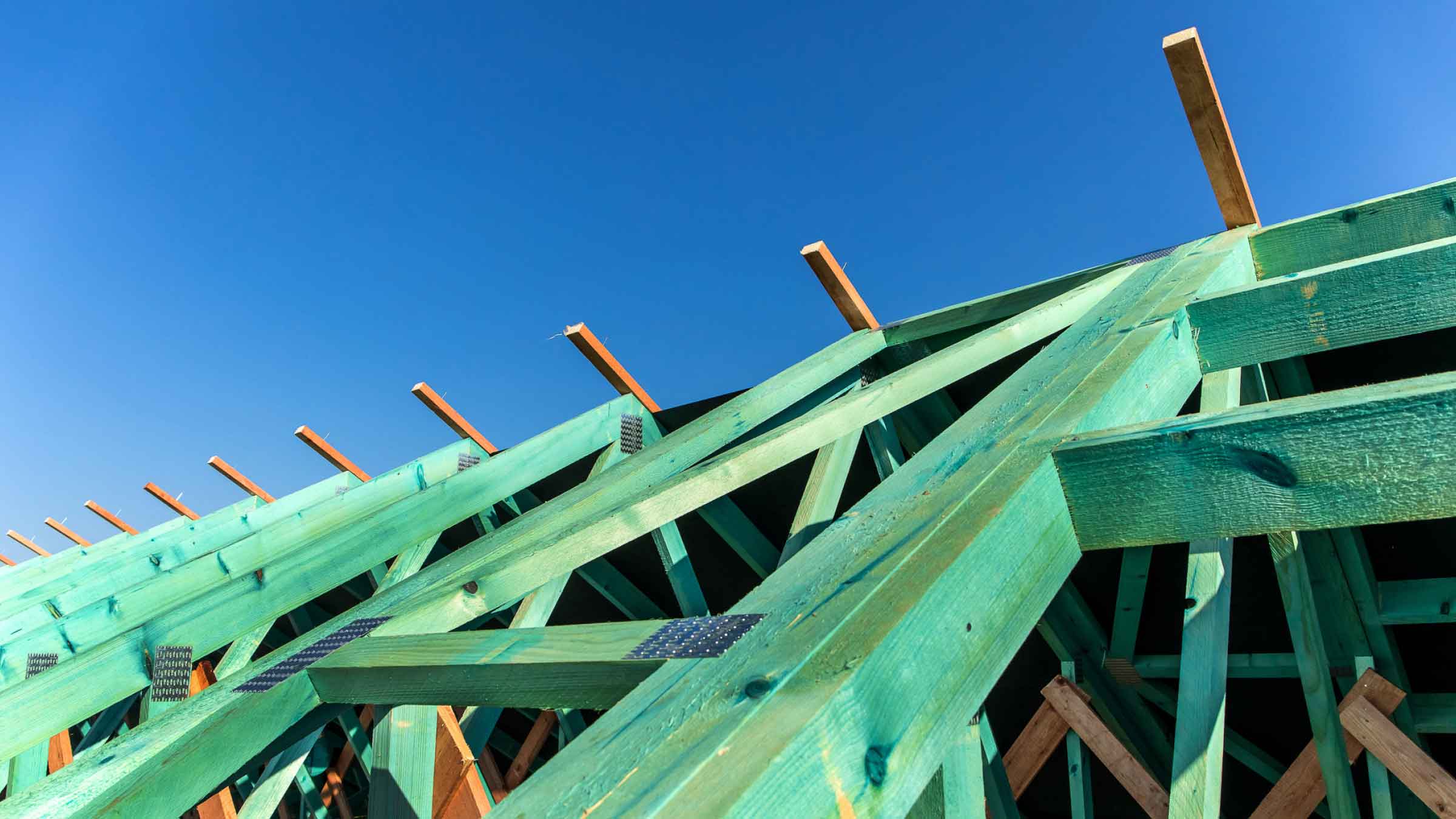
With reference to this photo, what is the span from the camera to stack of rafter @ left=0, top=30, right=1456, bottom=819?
73 centimetres

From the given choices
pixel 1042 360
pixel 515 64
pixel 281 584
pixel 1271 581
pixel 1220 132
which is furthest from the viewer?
pixel 515 64

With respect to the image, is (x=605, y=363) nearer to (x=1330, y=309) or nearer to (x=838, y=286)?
(x=838, y=286)

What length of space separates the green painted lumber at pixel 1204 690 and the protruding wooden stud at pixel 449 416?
337 centimetres

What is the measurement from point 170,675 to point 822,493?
179 cm

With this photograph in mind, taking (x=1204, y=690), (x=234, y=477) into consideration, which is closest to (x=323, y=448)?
(x=234, y=477)

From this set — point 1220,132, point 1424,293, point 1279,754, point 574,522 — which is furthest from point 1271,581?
point 574,522

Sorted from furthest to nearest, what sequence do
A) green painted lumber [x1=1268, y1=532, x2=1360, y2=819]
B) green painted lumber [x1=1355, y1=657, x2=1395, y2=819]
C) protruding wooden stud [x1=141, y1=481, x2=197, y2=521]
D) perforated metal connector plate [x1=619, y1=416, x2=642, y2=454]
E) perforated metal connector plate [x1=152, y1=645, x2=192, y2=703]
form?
protruding wooden stud [x1=141, y1=481, x2=197, y2=521] → perforated metal connector plate [x1=619, y1=416, x2=642, y2=454] → green painted lumber [x1=1355, y1=657, x2=1395, y2=819] → green painted lumber [x1=1268, y1=532, x2=1360, y2=819] → perforated metal connector plate [x1=152, y1=645, x2=192, y2=703]

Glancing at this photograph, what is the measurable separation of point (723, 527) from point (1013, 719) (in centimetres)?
167

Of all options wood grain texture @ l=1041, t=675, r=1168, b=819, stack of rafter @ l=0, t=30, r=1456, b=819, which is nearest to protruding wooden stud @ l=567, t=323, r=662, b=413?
stack of rafter @ l=0, t=30, r=1456, b=819

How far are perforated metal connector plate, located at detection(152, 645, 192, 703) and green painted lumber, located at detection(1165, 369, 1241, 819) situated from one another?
2.30m

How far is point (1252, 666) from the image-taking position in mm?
3146

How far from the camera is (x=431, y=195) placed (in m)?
50.1

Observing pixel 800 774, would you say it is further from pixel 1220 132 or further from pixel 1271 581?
pixel 1271 581

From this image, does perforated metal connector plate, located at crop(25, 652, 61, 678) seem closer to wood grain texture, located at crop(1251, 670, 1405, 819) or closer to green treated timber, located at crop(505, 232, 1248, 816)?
green treated timber, located at crop(505, 232, 1248, 816)
